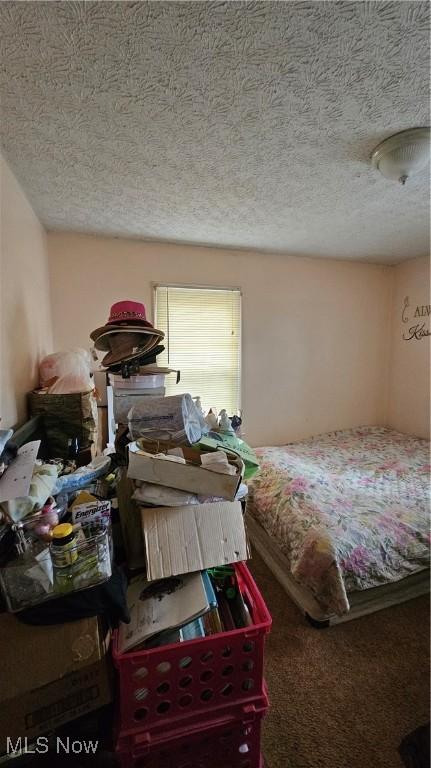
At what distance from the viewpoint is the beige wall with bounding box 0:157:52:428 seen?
50.8 inches

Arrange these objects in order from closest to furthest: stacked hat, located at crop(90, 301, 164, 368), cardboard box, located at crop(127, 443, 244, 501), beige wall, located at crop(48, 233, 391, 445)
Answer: cardboard box, located at crop(127, 443, 244, 501) → stacked hat, located at crop(90, 301, 164, 368) → beige wall, located at crop(48, 233, 391, 445)

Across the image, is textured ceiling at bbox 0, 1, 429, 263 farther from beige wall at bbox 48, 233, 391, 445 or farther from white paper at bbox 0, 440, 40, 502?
white paper at bbox 0, 440, 40, 502

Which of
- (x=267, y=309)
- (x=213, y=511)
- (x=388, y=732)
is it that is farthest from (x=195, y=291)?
(x=388, y=732)

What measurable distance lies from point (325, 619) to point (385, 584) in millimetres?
397

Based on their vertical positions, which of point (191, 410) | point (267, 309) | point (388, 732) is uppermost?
point (267, 309)

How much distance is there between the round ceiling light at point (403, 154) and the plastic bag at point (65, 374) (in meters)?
1.80

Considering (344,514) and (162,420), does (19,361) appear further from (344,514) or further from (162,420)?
(344,514)

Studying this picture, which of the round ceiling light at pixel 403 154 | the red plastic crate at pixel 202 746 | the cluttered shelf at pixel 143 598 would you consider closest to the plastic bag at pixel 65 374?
the cluttered shelf at pixel 143 598

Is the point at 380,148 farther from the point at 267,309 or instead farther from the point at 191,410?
the point at 267,309

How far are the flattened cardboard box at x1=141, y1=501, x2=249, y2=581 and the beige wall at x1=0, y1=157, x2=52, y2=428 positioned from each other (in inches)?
32.9

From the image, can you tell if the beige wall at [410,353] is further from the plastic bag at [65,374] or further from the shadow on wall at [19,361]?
the shadow on wall at [19,361]

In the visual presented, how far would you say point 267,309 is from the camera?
2.97m

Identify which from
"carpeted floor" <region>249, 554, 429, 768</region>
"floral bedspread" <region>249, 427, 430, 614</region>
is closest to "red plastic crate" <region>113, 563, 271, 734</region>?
"carpeted floor" <region>249, 554, 429, 768</region>

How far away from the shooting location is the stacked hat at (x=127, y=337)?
1404mm
